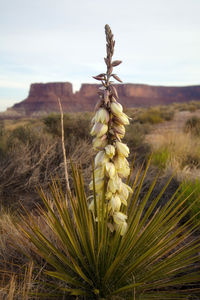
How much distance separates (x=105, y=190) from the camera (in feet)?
4.73

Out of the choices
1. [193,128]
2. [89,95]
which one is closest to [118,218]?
[193,128]

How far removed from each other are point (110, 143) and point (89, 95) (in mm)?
77710

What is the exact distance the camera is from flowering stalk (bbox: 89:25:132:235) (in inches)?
52.3

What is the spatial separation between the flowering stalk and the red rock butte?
67326mm

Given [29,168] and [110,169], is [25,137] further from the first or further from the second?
[110,169]

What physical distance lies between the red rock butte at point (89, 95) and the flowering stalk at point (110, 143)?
6733cm

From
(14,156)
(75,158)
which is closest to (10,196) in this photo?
(14,156)

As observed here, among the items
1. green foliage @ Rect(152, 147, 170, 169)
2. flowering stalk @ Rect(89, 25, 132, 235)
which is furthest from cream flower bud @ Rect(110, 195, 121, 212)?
green foliage @ Rect(152, 147, 170, 169)

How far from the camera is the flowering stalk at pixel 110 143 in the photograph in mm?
1329

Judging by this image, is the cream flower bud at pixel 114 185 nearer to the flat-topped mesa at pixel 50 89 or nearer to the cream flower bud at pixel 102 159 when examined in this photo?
the cream flower bud at pixel 102 159

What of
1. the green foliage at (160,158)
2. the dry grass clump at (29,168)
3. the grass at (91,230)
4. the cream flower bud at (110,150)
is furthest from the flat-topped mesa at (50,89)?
the cream flower bud at (110,150)

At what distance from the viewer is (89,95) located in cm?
7700

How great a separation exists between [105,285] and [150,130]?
9523 millimetres

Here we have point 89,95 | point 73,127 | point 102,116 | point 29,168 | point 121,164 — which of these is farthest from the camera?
point 89,95
